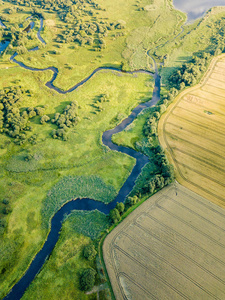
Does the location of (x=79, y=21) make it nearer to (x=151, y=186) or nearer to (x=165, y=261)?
(x=151, y=186)

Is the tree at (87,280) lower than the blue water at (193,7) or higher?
lower

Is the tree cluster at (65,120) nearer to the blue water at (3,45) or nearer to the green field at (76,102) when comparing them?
the green field at (76,102)

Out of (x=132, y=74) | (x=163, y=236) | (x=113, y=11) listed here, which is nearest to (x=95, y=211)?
(x=163, y=236)

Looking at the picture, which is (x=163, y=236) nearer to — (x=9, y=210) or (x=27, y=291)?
(x=27, y=291)

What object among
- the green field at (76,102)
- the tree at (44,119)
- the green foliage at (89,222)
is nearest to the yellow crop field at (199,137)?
the green field at (76,102)

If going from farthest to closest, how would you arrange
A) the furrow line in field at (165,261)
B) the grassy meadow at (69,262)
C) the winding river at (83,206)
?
the winding river at (83,206) < the furrow line in field at (165,261) < the grassy meadow at (69,262)

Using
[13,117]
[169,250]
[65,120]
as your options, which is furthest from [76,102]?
[169,250]
